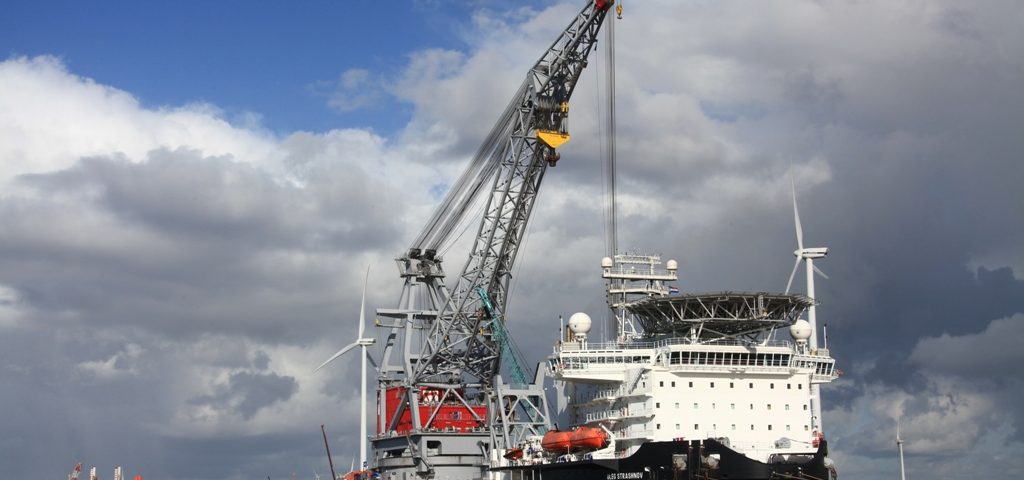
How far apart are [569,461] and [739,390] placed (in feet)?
40.0

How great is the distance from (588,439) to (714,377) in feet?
30.4

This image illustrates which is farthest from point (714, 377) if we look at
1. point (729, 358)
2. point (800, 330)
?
point (800, 330)

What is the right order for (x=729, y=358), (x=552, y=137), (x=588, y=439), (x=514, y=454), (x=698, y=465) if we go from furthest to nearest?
(x=552, y=137), (x=514, y=454), (x=729, y=358), (x=588, y=439), (x=698, y=465)

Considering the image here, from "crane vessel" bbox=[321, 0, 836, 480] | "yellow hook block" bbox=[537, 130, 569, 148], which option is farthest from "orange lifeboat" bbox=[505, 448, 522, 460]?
"yellow hook block" bbox=[537, 130, 569, 148]

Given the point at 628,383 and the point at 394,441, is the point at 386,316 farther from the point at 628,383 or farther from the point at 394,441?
the point at 628,383

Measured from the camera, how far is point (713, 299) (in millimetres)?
75812

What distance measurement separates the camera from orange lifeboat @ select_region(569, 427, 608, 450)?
73.9m

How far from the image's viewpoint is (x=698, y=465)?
67750 mm

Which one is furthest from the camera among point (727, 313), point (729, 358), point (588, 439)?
point (727, 313)

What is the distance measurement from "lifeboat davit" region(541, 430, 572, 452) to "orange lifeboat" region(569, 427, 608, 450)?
1.27 ft

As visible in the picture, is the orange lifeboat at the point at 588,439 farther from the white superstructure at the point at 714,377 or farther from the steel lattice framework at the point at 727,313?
the steel lattice framework at the point at 727,313

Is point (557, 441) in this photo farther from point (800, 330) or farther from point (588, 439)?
point (800, 330)

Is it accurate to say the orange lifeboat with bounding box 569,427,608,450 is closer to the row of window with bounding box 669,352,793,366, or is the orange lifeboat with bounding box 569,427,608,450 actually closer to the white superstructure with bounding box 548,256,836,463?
the white superstructure with bounding box 548,256,836,463

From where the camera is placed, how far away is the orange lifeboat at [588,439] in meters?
73.9
